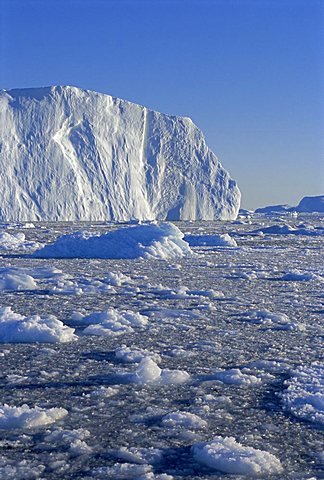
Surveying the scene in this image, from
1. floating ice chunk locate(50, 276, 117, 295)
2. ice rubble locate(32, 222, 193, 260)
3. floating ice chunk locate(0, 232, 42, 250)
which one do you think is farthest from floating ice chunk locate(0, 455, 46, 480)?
floating ice chunk locate(0, 232, 42, 250)

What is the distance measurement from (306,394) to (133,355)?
5.02 ft

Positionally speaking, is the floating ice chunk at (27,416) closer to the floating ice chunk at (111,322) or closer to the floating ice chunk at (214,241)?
the floating ice chunk at (111,322)

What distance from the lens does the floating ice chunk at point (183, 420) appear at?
3523 millimetres

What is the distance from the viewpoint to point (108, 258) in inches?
664

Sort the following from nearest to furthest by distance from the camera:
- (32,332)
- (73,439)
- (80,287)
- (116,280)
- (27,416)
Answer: (73,439) < (27,416) < (32,332) < (80,287) < (116,280)

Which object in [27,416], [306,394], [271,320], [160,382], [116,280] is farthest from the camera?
[116,280]

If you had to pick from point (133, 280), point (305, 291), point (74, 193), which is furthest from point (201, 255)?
point (74, 193)

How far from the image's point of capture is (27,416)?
3531mm

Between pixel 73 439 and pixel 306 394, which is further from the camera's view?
pixel 306 394

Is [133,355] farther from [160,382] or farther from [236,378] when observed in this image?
[236,378]

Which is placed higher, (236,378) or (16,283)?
(16,283)

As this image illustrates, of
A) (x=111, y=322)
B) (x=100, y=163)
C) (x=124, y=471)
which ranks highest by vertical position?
(x=100, y=163)

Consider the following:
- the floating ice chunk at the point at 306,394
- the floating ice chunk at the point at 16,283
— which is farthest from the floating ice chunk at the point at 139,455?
the floating ice chunk at the point at 16,283

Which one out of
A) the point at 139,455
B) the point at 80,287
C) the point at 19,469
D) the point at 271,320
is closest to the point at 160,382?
the point at 139,455
